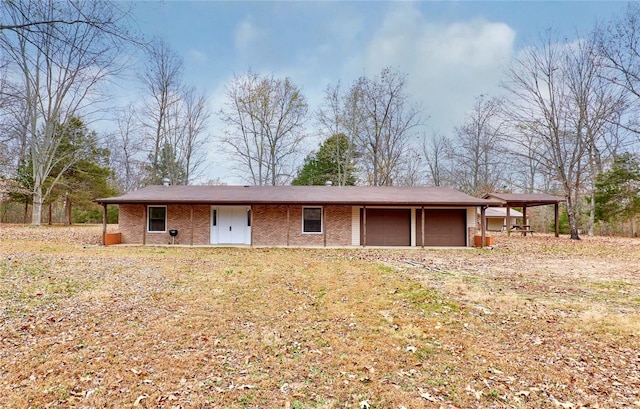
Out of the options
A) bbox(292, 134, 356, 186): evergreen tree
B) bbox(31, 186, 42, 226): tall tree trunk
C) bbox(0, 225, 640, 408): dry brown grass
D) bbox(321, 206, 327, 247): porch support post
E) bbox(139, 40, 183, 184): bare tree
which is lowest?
bbox(0, 225, 640, 408): dry brown grass

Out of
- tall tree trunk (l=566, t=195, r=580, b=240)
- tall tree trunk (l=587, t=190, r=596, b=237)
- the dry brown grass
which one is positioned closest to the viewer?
the dry brown grass

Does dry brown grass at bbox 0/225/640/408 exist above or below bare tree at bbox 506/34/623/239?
below

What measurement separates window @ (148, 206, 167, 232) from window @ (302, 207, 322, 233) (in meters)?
6.74

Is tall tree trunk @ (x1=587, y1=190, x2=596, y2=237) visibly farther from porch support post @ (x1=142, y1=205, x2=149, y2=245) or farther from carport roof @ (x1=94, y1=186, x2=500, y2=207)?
porch support post @ (x1=142, y1=205, x2=149, y2=245)

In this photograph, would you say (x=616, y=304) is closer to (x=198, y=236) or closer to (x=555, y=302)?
(x=555, y=302)

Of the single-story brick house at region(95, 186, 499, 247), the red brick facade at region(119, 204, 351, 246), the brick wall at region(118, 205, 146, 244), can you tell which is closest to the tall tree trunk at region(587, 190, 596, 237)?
the single-story brick house at region(95, 186, 499, 247)

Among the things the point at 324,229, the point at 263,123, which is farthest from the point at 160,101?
the point at 324,229

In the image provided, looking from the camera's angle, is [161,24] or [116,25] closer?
[116,25]

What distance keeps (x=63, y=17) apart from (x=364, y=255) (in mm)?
10345

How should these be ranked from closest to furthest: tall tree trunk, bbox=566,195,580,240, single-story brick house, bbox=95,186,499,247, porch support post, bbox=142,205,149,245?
porch support post, bbox=142,205,149,245 → single-story brick house, bbox=95,186,499,247 → tall tree trunk, bbox=566,195,580,240

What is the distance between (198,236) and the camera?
602 inches

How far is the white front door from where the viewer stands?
15.5 metres

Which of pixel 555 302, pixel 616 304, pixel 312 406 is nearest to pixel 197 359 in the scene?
pixel 312 406

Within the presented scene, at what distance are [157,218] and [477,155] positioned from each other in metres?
26.3
